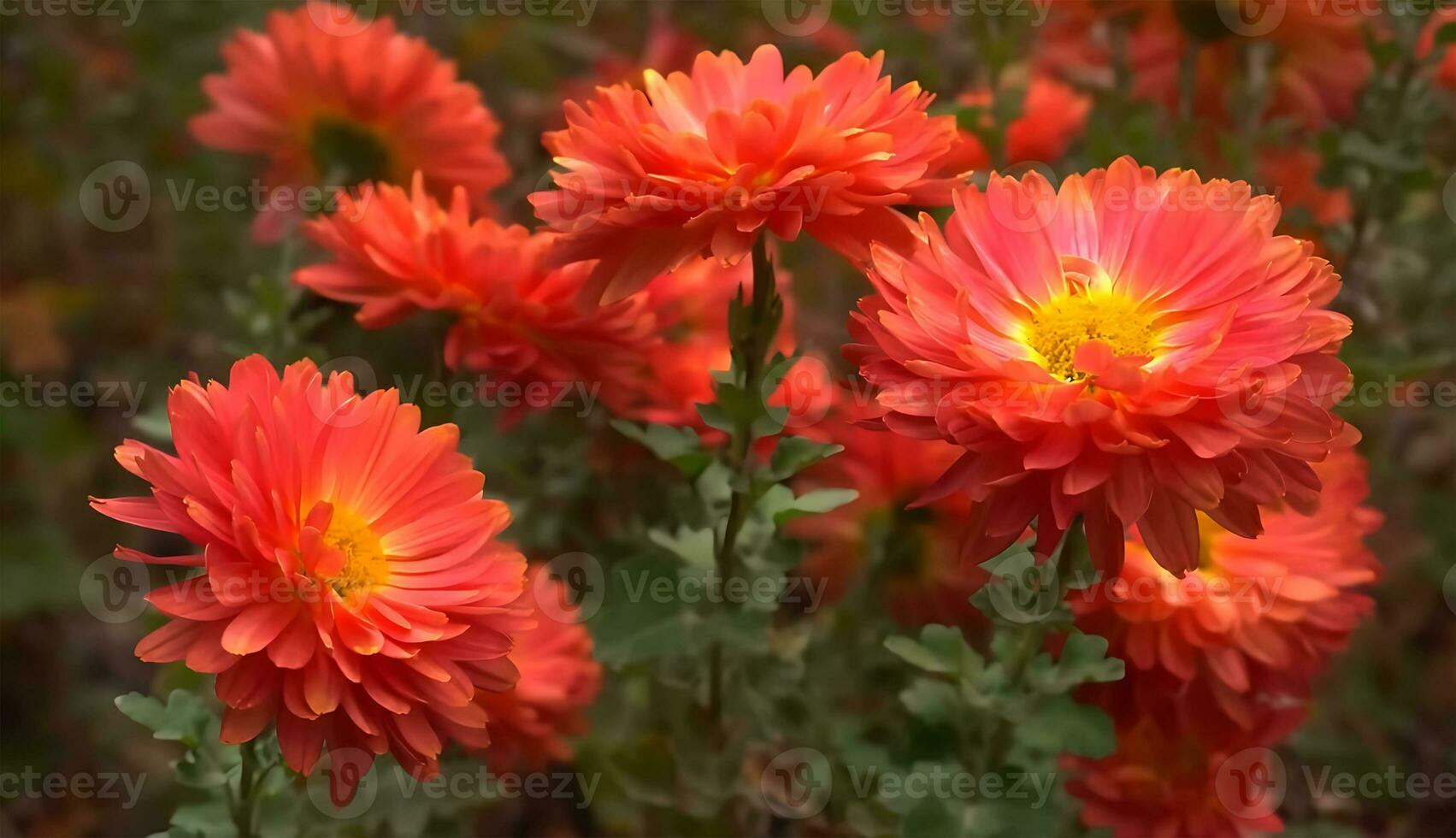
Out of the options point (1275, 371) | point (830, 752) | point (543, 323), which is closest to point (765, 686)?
point (830, 752)

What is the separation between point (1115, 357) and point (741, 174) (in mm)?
222

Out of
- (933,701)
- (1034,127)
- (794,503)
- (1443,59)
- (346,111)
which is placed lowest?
(933,701)

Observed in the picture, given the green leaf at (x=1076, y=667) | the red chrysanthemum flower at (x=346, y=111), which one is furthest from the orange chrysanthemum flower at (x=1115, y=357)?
the red chrysanthemum flower at (x=346, y=111)

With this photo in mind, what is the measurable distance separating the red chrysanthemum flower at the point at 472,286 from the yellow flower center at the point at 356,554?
0.15 meters

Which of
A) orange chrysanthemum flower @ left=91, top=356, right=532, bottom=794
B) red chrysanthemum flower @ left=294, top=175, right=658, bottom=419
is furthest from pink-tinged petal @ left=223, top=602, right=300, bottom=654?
red chrysanthemum flower @ left=294, top=175, right=658, bottom=419

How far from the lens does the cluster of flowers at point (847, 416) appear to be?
24.8 inches

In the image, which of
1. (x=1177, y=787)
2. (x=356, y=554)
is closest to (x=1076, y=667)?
(x=1177, y=787)

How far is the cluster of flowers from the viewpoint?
0.63 metres

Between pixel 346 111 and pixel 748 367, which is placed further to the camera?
pixel 346 111

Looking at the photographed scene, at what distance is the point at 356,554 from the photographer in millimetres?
738

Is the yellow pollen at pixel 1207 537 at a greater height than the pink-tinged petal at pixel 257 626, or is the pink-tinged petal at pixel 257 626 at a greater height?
the yellow pollen at pixel 1207 537

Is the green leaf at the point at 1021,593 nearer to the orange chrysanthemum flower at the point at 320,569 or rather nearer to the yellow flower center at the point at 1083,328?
the yellow flower center at the point at 1083,328

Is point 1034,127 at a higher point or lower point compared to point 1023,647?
higher

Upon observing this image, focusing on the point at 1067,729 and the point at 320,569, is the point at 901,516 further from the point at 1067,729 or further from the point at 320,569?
the point at 320,569
